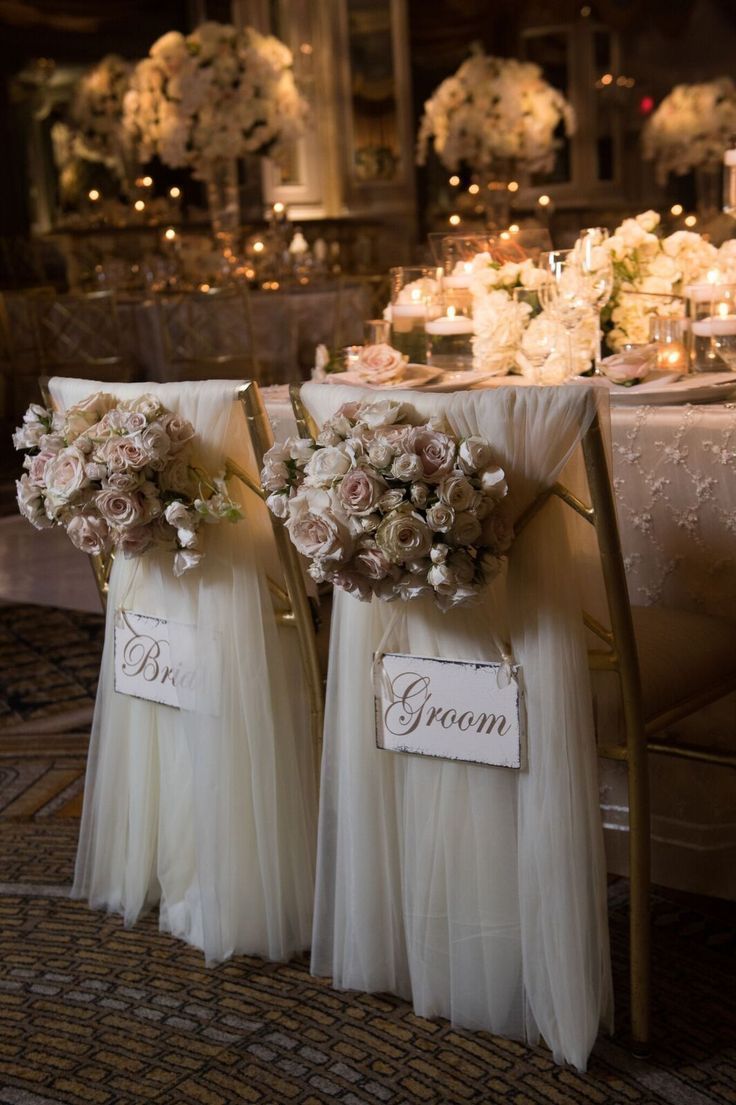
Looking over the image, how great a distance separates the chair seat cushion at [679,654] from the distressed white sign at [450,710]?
0.32 m

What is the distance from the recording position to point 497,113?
951cm

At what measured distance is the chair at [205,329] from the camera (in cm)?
705

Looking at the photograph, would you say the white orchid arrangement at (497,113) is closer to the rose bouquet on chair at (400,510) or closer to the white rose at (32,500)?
the white rose at (32,500)

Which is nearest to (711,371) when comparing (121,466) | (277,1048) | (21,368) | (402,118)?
(121,466)

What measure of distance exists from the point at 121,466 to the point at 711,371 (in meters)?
1.35

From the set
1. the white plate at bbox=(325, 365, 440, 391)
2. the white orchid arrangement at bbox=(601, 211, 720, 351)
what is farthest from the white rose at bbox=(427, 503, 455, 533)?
the white orchid arrangement at bbox=(601, 211, 720, 351)

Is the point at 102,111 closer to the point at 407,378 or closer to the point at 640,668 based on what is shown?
the point at 407,378

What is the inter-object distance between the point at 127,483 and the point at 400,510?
535 millimetres

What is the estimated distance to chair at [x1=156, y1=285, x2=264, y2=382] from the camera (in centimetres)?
705

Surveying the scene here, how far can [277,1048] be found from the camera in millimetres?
2170

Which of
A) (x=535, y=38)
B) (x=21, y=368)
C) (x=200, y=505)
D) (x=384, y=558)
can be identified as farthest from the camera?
(x=535, y=38)

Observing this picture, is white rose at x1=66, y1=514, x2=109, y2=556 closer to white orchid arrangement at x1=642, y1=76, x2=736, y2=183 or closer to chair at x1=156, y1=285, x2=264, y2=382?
chair at x1=156, y1=285, x2=264, y2=382

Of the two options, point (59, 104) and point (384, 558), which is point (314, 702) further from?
point (59, 104)

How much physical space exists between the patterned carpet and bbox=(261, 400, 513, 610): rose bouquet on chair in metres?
0.72
